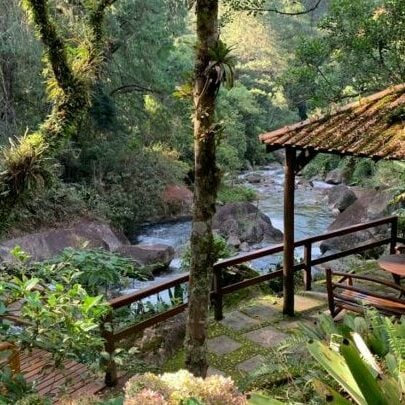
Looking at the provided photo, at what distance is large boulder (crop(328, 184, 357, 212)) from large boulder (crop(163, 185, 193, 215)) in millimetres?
5169

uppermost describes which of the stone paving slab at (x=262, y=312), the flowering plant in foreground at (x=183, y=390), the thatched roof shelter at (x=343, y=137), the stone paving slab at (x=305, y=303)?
the thatched roof shelter at (x=343, y=137)

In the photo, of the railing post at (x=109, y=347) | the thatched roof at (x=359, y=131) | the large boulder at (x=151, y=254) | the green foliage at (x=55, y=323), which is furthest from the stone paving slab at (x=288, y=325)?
the large boulder at (x=151, y=254)

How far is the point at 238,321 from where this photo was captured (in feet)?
18.3

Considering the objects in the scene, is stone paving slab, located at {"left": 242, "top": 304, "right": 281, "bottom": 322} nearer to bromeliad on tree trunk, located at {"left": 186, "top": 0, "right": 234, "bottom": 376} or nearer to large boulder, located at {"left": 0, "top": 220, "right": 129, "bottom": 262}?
bromeliad on tree trunk, located at {"left": 186, "top": 0, "right": 234, "bottom": 376}

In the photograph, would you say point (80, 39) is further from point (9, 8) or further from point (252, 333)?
point (9, 8)

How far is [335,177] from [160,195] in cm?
1001

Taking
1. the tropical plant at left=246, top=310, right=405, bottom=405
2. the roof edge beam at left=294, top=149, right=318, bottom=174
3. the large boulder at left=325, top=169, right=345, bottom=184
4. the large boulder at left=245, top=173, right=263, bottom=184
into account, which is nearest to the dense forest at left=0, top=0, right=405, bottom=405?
the tropical plant at left=246, top=310, right=405, bottom=405

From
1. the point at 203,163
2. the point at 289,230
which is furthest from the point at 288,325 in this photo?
the point at 203,163

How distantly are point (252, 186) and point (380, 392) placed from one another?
2071cm

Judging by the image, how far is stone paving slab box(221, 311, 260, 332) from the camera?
5434 mm

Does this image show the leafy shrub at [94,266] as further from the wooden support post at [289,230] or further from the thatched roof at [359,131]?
the thatched roof at [359,131]

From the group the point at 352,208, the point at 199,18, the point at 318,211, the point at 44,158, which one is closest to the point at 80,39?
the point at 44,158

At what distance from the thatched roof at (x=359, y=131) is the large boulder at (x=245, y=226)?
8318mm

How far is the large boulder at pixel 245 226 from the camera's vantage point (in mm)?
14016
